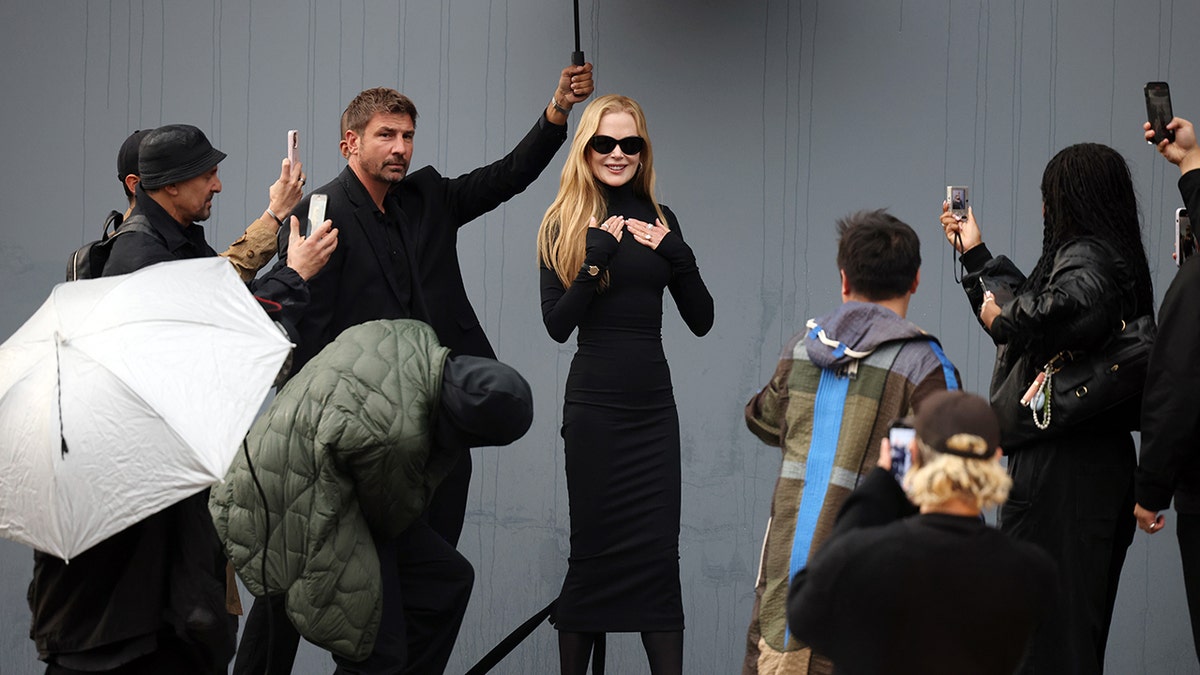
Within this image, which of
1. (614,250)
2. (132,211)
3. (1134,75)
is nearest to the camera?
(132,211)

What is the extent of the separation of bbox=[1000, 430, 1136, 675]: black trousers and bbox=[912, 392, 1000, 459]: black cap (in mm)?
1524

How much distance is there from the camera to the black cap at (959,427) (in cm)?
241

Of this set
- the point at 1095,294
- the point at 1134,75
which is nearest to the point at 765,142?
the point at 1134,75

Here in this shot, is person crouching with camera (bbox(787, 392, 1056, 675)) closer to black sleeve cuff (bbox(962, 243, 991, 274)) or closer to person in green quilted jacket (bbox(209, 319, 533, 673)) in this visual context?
person in green quilted jacket (bbox(209, 319, 533, 673))

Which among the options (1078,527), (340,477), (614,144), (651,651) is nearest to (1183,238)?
(1078,527)

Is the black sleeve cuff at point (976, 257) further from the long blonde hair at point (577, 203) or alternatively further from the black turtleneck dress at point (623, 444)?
the long blonde hair at point (577, 203)

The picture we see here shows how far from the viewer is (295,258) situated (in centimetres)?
413

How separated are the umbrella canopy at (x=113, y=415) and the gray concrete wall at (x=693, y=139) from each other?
226cm

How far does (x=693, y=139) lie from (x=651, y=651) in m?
1.86

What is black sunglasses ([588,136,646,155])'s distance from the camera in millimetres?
4477

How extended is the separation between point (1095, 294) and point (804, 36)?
69.8 inches

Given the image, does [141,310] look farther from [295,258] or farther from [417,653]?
[417,653]

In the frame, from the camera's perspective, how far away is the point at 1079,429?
3.87m

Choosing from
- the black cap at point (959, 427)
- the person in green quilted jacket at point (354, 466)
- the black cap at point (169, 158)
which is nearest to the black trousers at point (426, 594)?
the person in green quilted jacket at point (354, 466)
